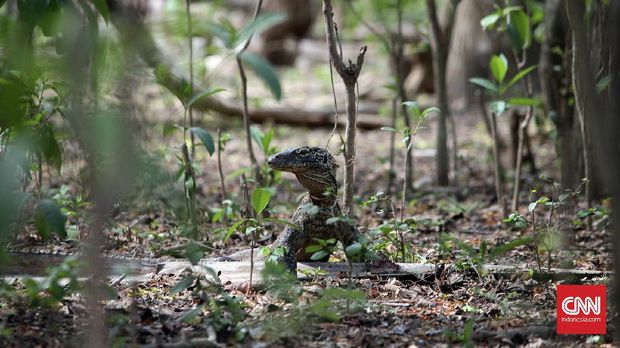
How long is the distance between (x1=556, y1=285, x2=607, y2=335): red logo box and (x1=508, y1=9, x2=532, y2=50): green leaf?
247 centimetres

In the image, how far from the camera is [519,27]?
Result: 596 centimetres

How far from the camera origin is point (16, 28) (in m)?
3.65

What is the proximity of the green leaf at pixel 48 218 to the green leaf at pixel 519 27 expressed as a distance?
381 centimetres

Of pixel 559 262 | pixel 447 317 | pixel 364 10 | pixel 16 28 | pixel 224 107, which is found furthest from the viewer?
pixel 364 10

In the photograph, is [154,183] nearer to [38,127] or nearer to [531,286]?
[38,127]

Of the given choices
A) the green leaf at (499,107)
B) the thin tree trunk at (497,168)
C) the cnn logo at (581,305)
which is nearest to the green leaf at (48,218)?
the cnn logo at (581,305)

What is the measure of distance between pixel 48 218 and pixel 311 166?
5.35ft

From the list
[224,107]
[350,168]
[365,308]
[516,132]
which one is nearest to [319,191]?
[350,168]

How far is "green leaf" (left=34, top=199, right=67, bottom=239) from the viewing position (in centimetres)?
333

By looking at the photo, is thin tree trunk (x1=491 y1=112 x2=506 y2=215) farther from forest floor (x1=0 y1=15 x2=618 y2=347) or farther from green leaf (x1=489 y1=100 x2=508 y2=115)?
forest floor (x1=0 y1=15 x2=618 y2=347)

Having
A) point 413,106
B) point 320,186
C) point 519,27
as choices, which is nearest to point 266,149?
point 320,186

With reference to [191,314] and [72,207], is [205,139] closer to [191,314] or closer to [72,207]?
[72,207]

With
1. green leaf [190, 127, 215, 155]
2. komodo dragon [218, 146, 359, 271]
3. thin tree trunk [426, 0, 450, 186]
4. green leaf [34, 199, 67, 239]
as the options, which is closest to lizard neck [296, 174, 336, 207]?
komodo dragon [218, 146, 359, 271]

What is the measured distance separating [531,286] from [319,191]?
49.1 inches
